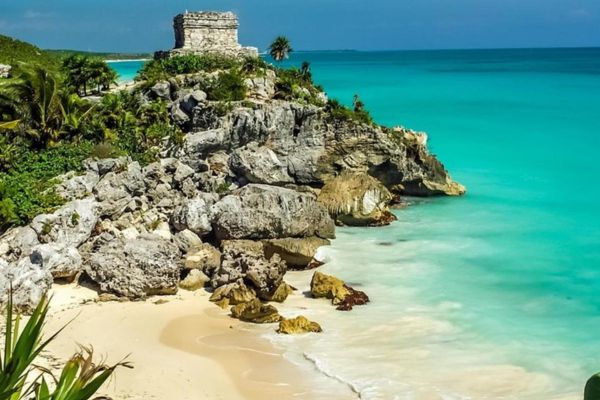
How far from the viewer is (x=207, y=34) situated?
28328 millimetres

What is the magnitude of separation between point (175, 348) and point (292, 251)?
5.17 metres

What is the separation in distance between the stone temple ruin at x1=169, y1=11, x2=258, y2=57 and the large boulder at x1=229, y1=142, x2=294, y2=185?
29.5 ft

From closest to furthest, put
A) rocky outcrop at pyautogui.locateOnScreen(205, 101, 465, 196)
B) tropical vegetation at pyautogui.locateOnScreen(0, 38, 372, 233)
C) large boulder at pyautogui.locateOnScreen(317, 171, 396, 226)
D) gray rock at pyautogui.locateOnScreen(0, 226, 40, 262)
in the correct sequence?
1. gray rock at pyautogui.locateOnScreen(0, 226, 40, 262)
2. tropical vegetation at pyautogui.locateOnScreen(0, 38, 372, 233)
3. large boulder at pyautogui.locateOnScreen(317, 171, 396, 226)
4. rocky outcrop at pyautogui.locateOnScreen(205, 101, 465, 196)

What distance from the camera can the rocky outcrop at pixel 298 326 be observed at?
39.8 ft

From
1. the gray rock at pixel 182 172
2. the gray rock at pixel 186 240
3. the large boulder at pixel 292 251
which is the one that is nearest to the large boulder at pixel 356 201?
the large boulder at pixel 292 251

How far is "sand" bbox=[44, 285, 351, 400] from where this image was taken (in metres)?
10.0

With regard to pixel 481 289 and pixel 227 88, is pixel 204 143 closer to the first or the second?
pixel 227 88

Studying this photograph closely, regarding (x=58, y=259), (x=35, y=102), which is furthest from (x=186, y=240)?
(x=35, y=102)

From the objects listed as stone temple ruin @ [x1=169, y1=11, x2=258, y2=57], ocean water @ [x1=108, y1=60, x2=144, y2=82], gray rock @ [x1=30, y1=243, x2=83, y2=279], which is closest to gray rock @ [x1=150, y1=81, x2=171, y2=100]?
stone temple ruin @ [x1=169, y1=11, x2=258, y2=57]

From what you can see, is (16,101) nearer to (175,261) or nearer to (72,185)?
(72,185)

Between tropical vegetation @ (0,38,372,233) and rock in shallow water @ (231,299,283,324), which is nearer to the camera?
rock in shallow water @ (231,299,283,324)

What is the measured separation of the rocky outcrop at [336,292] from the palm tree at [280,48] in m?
18.4

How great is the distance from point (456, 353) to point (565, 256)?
7.77 meters

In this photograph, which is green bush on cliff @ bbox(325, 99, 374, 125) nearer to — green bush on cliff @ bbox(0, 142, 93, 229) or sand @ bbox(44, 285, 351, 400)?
green bush on cliff @ bbox(0, 142, 93, 229)
